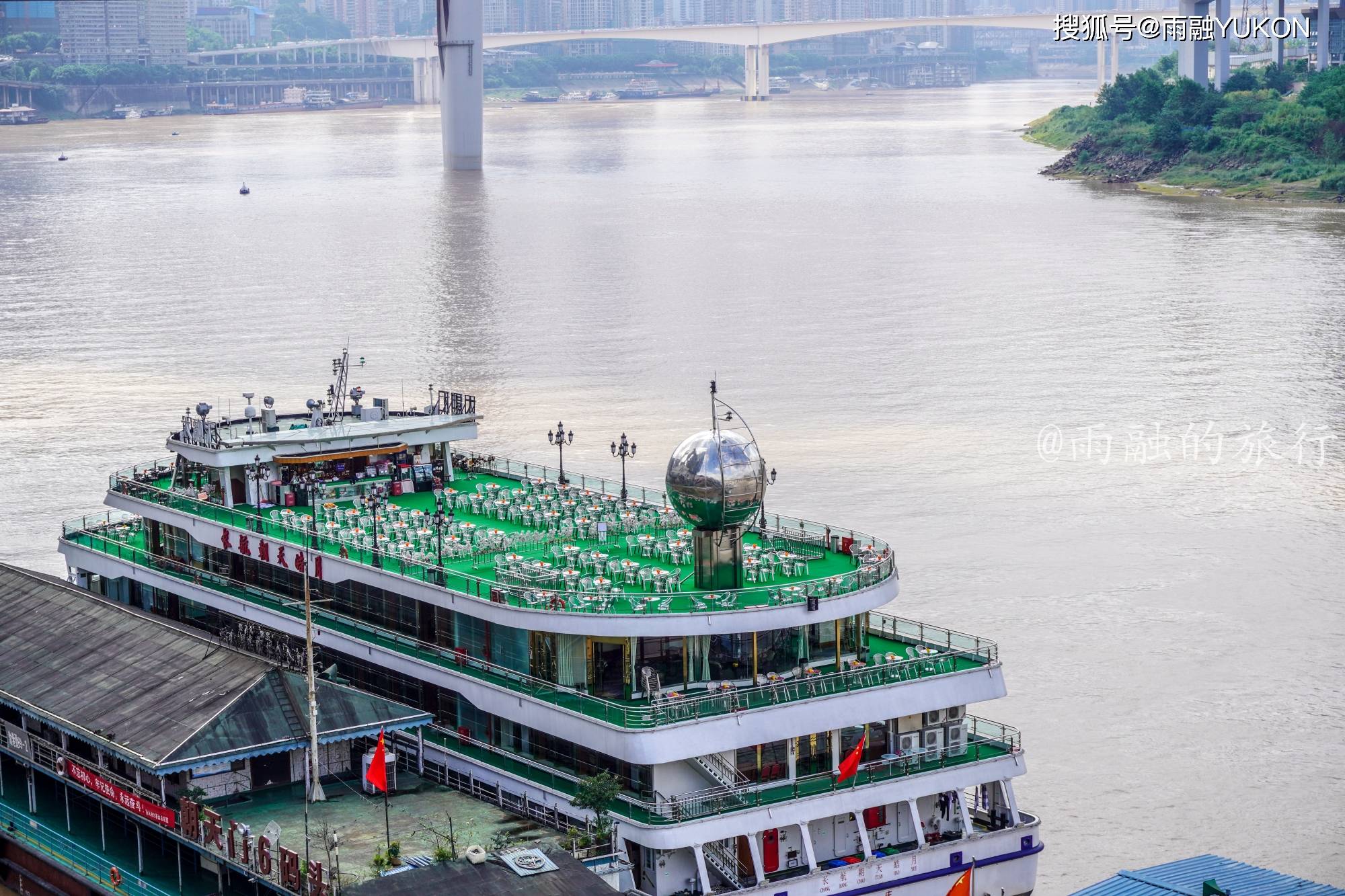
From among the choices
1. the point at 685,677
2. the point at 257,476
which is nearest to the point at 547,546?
the point at 685,677

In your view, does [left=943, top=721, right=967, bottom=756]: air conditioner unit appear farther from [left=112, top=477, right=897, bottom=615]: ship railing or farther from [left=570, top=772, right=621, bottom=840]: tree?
[left=570, top=772, right=621, bottom=840]: tree

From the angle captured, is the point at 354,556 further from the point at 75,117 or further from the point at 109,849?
the point at 75,117

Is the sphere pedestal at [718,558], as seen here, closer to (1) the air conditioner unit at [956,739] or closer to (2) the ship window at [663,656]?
(2) the ship window at [663,656]

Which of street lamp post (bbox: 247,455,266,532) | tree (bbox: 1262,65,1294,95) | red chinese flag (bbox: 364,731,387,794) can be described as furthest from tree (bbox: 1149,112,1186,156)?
red chinese flag (bbox: 364,731,387,794)

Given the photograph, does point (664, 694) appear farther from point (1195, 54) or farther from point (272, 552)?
point (1195, 54)

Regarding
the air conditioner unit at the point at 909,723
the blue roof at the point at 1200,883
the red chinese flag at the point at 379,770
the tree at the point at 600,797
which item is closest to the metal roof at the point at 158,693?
the red chinese flag at the point at 379,770

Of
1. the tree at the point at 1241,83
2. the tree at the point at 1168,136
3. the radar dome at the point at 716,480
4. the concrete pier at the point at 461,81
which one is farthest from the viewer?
the concrete pier at the point at 461,81
